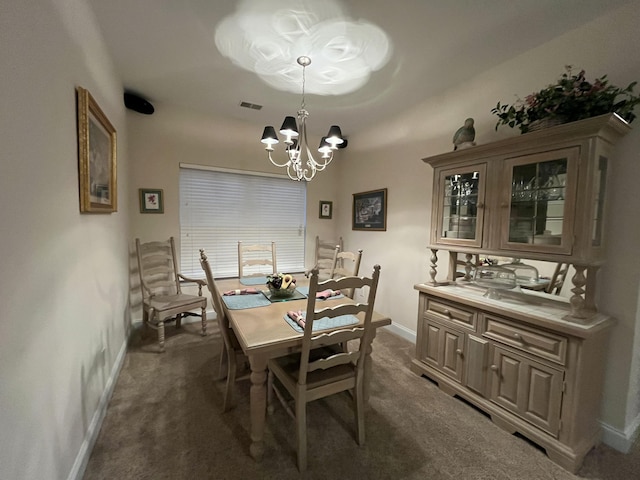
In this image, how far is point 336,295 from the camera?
2.17 m

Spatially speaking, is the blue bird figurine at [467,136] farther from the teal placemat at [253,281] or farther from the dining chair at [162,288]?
the dining chair at [162,288]

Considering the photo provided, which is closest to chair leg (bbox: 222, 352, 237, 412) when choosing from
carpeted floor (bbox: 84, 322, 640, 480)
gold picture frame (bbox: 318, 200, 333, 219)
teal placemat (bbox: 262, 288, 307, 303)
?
carpeted floor (bbox: 84, 322, 640, 480)

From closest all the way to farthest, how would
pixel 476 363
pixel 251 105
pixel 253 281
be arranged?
pixel 476 363 < pixel 253 281 < pixel 251 105

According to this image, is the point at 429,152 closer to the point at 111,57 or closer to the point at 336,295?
the point at 336,295

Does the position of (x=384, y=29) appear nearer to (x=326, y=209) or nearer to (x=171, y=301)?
(x=326, y=209)

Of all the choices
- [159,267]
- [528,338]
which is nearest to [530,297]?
[528,338]

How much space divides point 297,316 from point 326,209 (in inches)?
111

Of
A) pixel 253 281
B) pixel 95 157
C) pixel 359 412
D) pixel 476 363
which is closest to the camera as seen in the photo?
pixel 359 412

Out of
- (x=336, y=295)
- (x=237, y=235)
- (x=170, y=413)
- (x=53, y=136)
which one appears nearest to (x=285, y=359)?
(x=336, y=295)

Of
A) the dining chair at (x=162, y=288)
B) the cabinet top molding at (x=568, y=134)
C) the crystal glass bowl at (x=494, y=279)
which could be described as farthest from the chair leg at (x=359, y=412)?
the dining chair at (x=162, y=288)

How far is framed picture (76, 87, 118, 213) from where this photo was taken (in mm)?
1468

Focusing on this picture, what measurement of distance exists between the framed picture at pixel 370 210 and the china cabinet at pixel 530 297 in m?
1.18

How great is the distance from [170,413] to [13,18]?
2.20 m

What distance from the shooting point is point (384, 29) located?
71.6 inches
